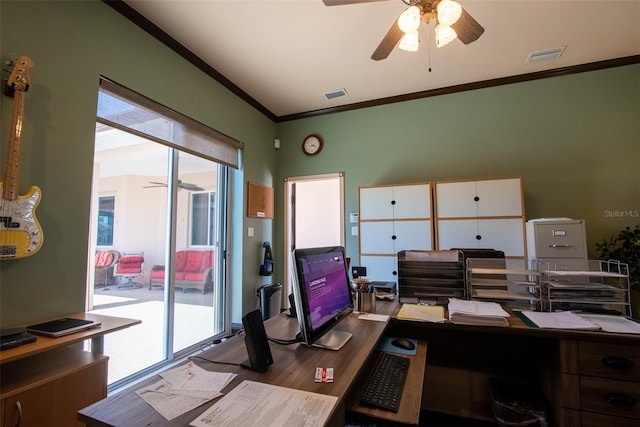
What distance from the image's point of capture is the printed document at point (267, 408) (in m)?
0.73

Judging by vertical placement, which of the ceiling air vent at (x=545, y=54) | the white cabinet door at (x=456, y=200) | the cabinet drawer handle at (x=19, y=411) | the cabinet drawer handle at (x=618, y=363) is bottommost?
the cabinet drawer handle at (x=19, y=411)

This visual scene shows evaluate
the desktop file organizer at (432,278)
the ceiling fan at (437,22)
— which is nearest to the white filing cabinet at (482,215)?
the desktop file organizer at (432,278)

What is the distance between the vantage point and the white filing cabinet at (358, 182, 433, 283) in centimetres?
322

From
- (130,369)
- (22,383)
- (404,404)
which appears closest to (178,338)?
(130,369)

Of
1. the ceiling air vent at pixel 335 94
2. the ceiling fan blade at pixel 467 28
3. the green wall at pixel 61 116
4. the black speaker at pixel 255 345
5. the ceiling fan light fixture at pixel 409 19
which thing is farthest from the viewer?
the ceiling air vent at pixel 335 94

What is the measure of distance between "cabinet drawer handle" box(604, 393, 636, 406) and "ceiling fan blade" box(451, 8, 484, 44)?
213cm

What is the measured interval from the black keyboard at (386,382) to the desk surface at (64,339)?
55.9 inches

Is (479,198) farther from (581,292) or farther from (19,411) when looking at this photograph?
(19,411)

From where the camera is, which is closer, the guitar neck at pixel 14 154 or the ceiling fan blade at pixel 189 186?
the guitar neck at pixel 14 154

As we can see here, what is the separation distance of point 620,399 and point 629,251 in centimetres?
221

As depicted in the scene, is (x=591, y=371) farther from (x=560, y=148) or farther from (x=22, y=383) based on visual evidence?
(x=560, y=148)

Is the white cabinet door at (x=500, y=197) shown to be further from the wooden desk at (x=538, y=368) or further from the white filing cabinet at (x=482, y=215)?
the wooden desk at (x=538, y=368)

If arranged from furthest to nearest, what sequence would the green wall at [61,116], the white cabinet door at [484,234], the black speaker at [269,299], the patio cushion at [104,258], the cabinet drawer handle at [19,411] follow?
the black speaker at [269,299]
the white cabinet door at [484,234]
the patio cushion at [104,258]
the green wall at [61,116]
the cabinet drawer handle at [19,411]

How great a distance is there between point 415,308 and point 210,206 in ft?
8.69
